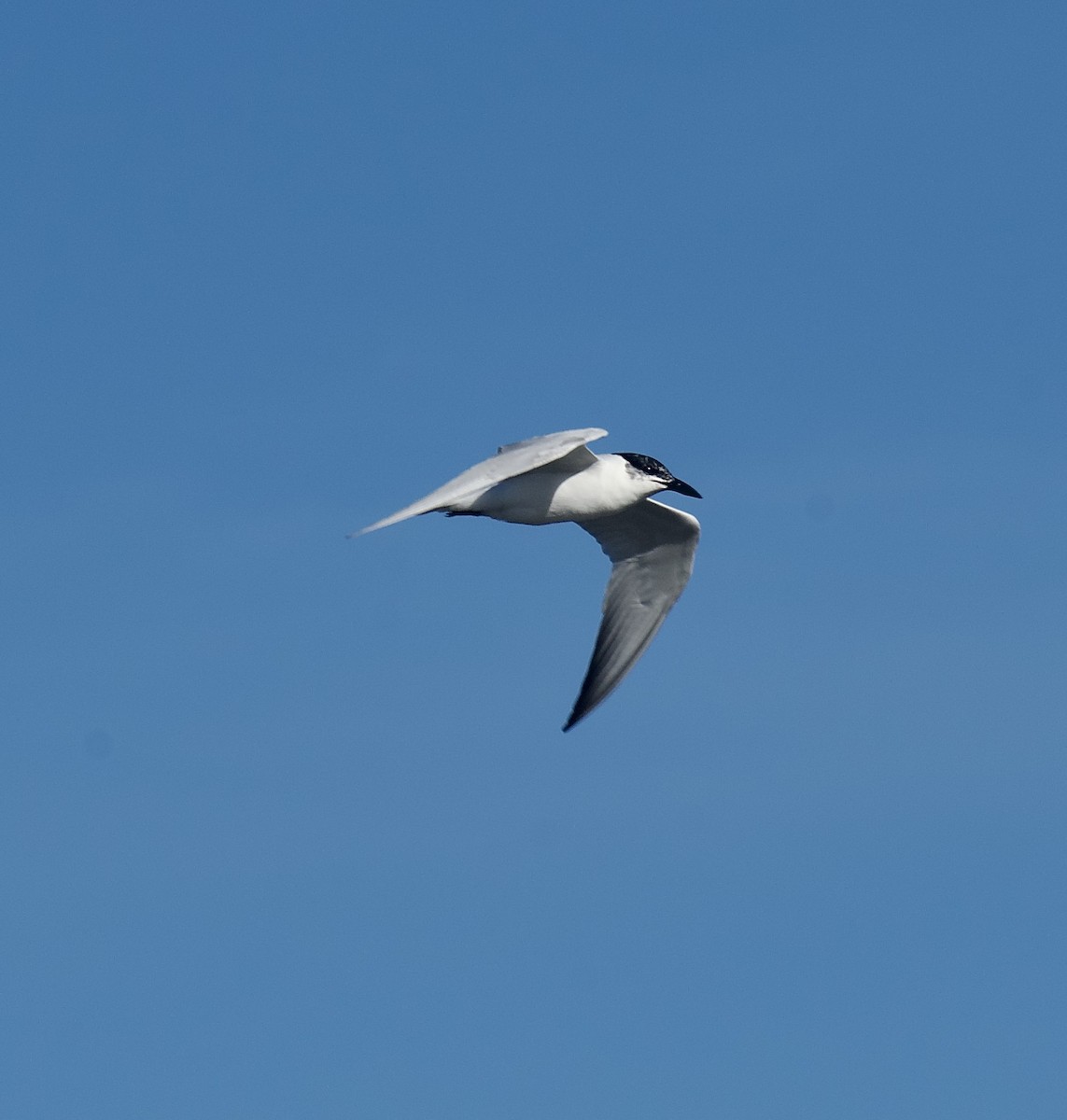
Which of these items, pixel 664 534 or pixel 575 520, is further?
pixel 664 534

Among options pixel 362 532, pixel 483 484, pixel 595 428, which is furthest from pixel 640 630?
pixel 362 532

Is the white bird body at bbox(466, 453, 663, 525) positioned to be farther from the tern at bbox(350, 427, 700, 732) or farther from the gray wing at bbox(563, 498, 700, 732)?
the gray wing at bbox(563, 498, 700, 732)

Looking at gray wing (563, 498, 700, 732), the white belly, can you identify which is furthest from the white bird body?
gray wing (563, 498, 700, 732)

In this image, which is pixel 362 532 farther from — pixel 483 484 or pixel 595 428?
pixel 595 428

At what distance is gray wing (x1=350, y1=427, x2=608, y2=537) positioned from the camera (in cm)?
2125

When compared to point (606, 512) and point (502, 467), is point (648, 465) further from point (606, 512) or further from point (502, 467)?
point (502, 467)

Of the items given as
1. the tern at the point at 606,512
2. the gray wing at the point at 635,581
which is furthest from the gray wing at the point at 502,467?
the gray wing at the point at 635,581

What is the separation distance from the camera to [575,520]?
2634 centimetres

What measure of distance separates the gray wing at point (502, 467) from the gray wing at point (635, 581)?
3812mm

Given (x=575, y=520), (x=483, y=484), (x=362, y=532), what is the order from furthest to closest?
(x=575, y=520), (x=483, y=484), (x=362, y=532)

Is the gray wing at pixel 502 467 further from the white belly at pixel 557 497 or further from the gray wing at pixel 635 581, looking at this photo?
the gray wing at pixel 635 581

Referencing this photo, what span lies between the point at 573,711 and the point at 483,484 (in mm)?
6953

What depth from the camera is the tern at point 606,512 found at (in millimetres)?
22859

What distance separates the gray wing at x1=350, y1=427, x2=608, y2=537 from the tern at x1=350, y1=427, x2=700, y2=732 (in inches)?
0.7
